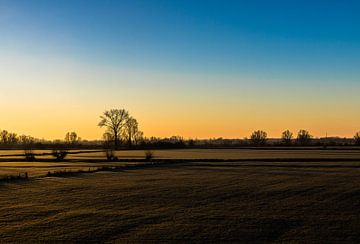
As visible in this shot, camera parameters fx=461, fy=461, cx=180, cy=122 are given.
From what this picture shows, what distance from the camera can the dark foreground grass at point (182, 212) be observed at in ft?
58.3

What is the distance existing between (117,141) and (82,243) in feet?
521

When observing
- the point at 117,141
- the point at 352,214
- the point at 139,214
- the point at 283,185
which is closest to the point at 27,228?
the point at 139,214

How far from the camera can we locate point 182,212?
22.9m

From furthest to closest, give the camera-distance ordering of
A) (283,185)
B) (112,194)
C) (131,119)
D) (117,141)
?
(131,119) < (117,141) < (283,185) < (112,194)

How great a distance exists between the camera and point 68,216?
72.0 ft

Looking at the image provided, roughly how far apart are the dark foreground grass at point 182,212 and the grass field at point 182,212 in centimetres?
4

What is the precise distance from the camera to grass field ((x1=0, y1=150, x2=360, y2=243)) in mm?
17797

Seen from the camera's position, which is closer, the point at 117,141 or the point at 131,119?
the point at 117,141

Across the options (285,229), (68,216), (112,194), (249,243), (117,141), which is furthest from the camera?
(117,141)

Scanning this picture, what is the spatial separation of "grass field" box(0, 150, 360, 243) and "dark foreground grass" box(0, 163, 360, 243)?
1.4 inches

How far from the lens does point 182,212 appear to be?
75.0ft

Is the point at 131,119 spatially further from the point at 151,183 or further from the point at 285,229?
the point at 285,229

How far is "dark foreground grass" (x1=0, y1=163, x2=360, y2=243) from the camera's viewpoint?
1777 cm

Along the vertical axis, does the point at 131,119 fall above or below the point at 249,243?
above
